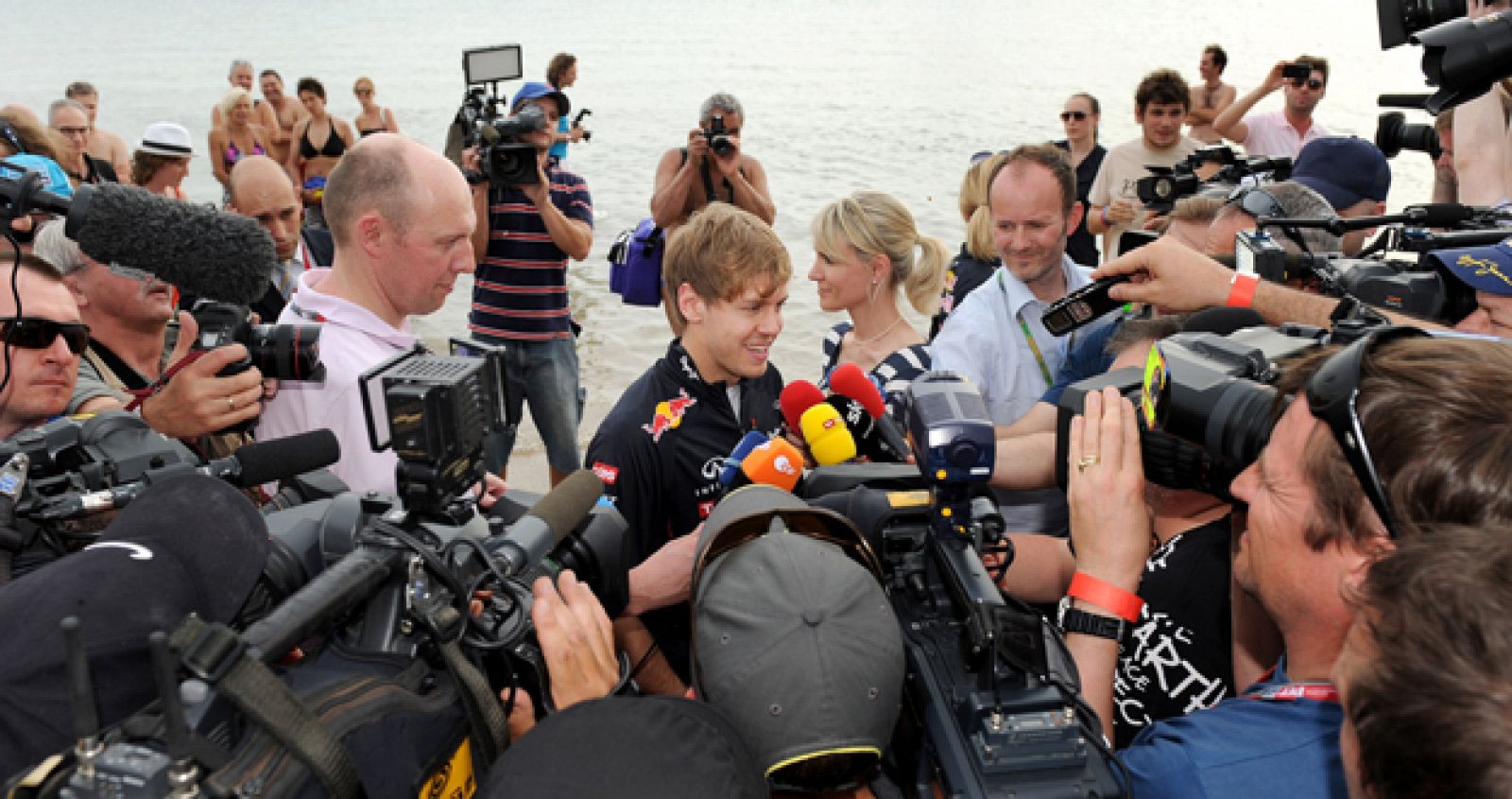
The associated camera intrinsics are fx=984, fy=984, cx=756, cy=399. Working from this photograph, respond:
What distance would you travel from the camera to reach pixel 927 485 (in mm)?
1917

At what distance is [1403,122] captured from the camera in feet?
17.2

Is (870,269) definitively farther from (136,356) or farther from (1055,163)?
(136,356)

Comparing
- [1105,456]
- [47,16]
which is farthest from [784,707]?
[47,16]

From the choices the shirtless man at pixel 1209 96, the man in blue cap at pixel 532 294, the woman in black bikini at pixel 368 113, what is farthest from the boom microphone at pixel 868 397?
the woman in black bikini at pixel 368 113

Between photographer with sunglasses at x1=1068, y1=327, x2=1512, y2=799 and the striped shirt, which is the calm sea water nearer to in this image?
the striped shirt

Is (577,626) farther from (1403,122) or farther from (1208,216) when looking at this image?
(1403,122)

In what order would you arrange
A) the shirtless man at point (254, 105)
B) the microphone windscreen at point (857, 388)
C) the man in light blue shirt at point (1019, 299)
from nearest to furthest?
1. the microphone windscreen at point (857, 388)
2. the man in light blue shirt at point (1019, 299)
3. the shirtless man at point (254, 105)

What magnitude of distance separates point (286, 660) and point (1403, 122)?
5958 millimetres

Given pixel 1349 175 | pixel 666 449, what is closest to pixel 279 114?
pixel 666 449

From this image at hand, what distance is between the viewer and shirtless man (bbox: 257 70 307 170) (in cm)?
1090

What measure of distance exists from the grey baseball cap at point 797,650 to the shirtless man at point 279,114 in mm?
11019

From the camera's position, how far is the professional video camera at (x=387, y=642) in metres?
1.00

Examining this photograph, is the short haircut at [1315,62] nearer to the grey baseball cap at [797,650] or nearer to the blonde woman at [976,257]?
the blonde woman at [976,257]

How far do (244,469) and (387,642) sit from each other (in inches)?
25.3
